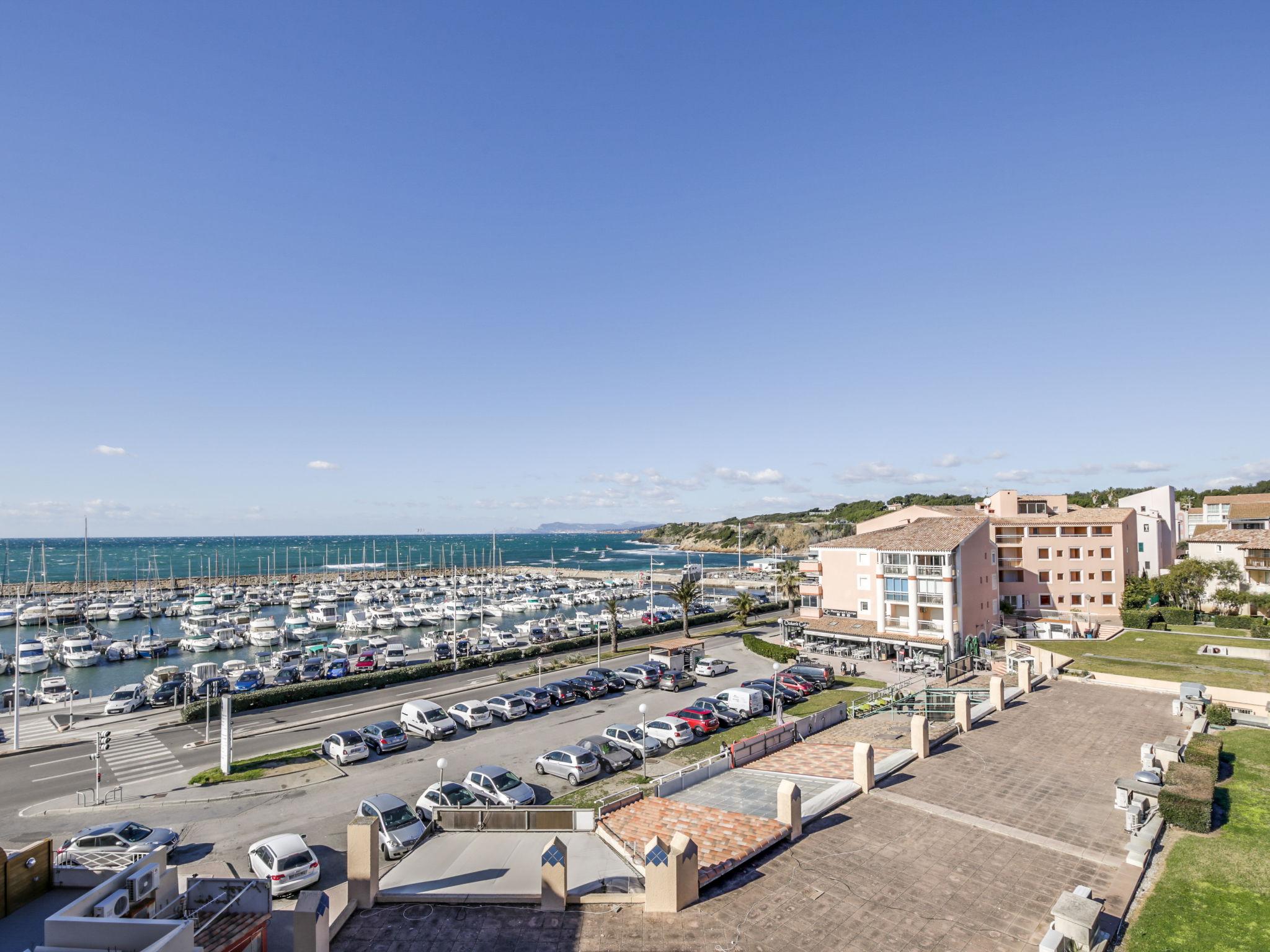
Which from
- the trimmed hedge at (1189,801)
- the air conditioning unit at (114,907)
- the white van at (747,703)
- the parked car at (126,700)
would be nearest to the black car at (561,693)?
the white van at (747,703)

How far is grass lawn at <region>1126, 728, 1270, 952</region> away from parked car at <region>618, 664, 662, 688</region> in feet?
92.2

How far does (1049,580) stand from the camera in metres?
59.2

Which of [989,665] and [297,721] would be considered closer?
[297,721]

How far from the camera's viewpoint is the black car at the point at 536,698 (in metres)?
36.5

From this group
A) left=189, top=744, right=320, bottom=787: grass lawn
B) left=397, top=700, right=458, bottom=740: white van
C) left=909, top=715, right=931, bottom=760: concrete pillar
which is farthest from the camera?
left=397, top=700, right=458, bottom=740: white van

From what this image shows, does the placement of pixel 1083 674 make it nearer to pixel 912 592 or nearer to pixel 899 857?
pixel 912 592

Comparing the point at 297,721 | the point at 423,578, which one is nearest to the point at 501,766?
the point at 297,721

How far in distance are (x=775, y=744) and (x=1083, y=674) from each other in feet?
67.3

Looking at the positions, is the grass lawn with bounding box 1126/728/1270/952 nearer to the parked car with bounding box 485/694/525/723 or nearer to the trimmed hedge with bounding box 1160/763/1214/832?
the trimmed hedge with bounding box 1160/763/1214/832

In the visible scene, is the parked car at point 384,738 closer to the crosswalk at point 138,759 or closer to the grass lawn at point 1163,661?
the crosswalk at point 138,759

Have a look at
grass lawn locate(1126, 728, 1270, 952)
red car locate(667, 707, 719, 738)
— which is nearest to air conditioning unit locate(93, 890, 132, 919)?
grass lawn locate(1126, 728, 1270, 952)

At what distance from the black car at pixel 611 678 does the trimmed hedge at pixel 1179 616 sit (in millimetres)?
44745

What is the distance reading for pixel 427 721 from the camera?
32781mm

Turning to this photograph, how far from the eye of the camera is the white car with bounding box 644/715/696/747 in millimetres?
30391
